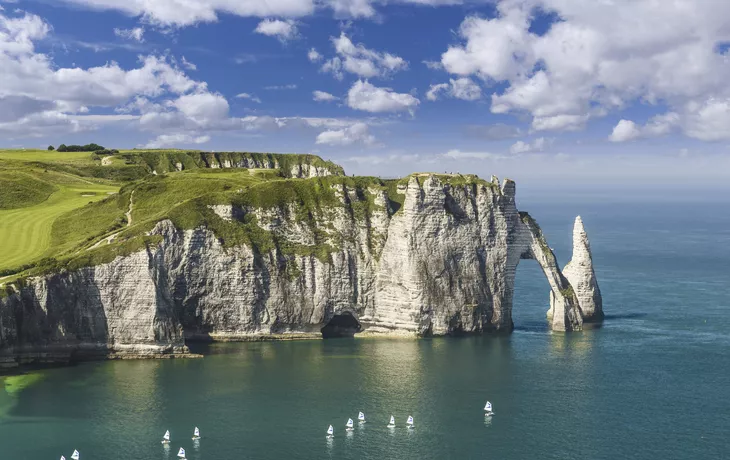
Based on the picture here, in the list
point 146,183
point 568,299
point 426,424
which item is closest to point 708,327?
point 568,299

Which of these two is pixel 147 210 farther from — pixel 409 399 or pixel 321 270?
pixel 409 399

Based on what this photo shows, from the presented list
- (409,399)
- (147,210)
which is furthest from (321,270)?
(409,399)

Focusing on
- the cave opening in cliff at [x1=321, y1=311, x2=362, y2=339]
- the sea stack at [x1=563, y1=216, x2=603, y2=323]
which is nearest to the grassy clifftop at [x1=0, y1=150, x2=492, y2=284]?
the cave opening in cliff at [x1=321, y1=311, x2=362, y2=339]

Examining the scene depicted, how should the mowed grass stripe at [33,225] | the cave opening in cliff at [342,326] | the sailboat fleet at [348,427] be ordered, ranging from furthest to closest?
1. the cave opening in cliff at [342,326]
2. the mowed grass stripe at [33,225]
3. the sailboat fleet at [348,427]

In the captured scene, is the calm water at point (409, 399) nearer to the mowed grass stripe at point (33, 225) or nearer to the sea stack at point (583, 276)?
the sea stack at point (583, 276)

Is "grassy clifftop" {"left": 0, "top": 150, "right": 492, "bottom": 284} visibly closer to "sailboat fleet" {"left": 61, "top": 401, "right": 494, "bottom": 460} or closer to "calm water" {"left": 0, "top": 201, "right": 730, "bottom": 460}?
"calm water" {"left": 0, "top": 201, "right": 730, "bottom": 460}

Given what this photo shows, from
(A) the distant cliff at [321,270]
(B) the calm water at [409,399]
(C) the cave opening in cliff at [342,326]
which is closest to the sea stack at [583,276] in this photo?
(A) the distant cliff at [321,270]

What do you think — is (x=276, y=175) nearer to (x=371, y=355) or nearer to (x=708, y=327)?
(x=371, y=355)
